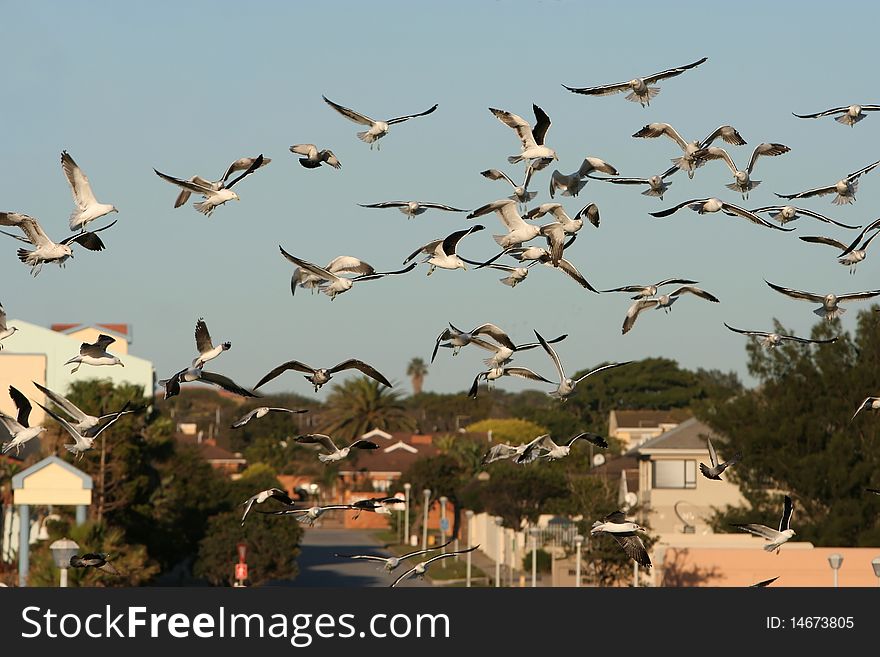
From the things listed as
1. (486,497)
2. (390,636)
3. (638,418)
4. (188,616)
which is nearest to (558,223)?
(390,636)

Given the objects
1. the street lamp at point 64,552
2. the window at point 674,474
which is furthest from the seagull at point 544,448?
the window at point 674,474

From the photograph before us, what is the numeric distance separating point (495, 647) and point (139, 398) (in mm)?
26792

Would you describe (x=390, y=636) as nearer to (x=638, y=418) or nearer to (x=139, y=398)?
(x=139, y=398)

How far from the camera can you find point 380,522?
121812 millimetres

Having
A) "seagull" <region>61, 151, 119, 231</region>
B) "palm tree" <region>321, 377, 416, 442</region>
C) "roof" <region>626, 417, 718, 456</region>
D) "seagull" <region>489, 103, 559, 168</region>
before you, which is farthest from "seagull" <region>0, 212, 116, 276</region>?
"palm tree" <region>321, 377, 416, 442</region>

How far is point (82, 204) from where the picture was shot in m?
23.2

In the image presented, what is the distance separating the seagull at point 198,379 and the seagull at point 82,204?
8.76 feet

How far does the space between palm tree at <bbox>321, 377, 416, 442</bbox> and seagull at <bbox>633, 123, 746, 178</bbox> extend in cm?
11314

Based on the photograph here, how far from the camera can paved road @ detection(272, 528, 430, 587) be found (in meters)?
67.9

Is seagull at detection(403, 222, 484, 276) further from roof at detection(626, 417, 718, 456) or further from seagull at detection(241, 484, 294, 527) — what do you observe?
roof at detection(626, 417, 718, 456)

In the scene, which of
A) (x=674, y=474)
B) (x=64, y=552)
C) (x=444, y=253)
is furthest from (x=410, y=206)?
(x=674, y=474)

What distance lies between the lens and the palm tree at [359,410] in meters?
140

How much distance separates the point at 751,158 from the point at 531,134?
3.78 metres

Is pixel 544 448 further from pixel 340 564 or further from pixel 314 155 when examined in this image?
pixel 340 564
